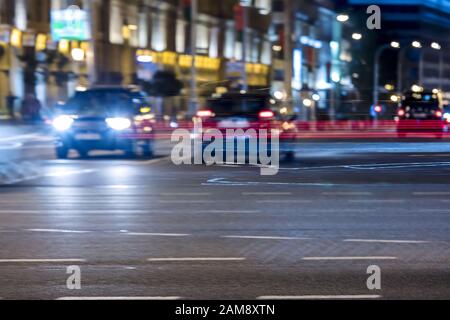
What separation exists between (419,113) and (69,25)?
17.6 m

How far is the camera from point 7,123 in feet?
180

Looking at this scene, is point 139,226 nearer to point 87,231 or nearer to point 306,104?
point 87,231

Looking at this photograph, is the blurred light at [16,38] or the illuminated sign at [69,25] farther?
the blurred light at [16,38]

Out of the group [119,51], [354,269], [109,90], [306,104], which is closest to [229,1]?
[119,51]

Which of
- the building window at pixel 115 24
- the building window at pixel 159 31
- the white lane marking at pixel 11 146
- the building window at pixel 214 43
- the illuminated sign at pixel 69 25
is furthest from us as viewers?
the building window at pixel 214 43

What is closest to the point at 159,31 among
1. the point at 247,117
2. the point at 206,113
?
the point at 206,113

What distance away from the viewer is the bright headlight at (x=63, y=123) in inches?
1109

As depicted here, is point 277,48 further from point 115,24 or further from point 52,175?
point 52,175

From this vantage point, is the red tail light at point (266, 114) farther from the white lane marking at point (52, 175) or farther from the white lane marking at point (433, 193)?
the white lane marking at point (433, 193)

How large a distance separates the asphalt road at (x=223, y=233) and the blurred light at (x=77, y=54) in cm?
3904

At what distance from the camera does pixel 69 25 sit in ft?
179

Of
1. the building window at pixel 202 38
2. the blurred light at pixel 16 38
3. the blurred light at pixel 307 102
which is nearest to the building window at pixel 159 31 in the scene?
the building window at pixel 202 38

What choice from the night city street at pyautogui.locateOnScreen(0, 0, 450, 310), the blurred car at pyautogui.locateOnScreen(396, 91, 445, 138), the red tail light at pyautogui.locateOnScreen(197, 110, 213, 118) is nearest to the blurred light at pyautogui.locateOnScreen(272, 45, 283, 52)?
the night city street at pyautogui.locateOnScreen(0, 0, 450, 310)
